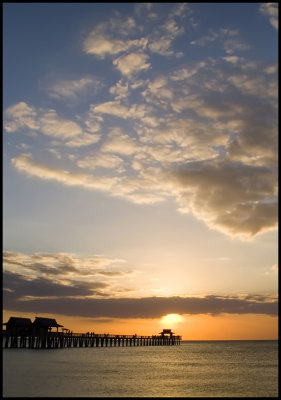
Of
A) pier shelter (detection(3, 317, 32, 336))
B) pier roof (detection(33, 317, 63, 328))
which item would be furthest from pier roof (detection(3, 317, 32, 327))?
pier roof (detection(33, 317, 63, 328))

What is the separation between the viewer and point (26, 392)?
2989 cm

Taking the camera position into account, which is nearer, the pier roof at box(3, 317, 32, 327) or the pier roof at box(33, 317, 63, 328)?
the pier roof at box(3, 317, 32, 327)

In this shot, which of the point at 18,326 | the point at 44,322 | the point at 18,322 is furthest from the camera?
the point at 44,322

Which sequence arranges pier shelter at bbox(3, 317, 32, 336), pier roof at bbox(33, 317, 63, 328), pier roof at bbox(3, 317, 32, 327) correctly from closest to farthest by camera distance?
pier shelter at bbox(3, 317, 32, 336) → pier roof at bbox(3, 317, 32, 327) → pier roof at bbox(33, 317, 63, 328)

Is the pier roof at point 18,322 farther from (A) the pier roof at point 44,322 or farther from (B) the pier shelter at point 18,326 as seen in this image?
(A) the pier roof at point 44,322

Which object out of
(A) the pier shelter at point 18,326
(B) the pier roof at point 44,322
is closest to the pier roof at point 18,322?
(A) the pier shelter at point 18,326

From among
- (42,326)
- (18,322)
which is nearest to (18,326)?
(18,322)

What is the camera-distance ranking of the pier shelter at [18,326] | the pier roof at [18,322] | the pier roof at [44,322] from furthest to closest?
1. the pier roof at [44,322]
2. the pier roof at [18,322]
3. the pier shelter at [18,326]

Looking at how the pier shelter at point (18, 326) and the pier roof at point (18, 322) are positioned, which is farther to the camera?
the pier roof at point (18, 322)

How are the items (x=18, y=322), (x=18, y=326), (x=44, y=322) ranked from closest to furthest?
(x=18, y=322) < (x=18, y=326) < (x=44, y=322)

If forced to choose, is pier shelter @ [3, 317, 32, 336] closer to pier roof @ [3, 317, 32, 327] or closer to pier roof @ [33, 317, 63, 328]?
pier roof @ [3, 317, 32, 327]

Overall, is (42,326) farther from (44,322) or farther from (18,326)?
(18,326)

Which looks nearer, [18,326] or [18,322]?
[18,322]

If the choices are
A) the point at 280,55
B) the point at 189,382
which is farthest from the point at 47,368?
the point at 280,55
